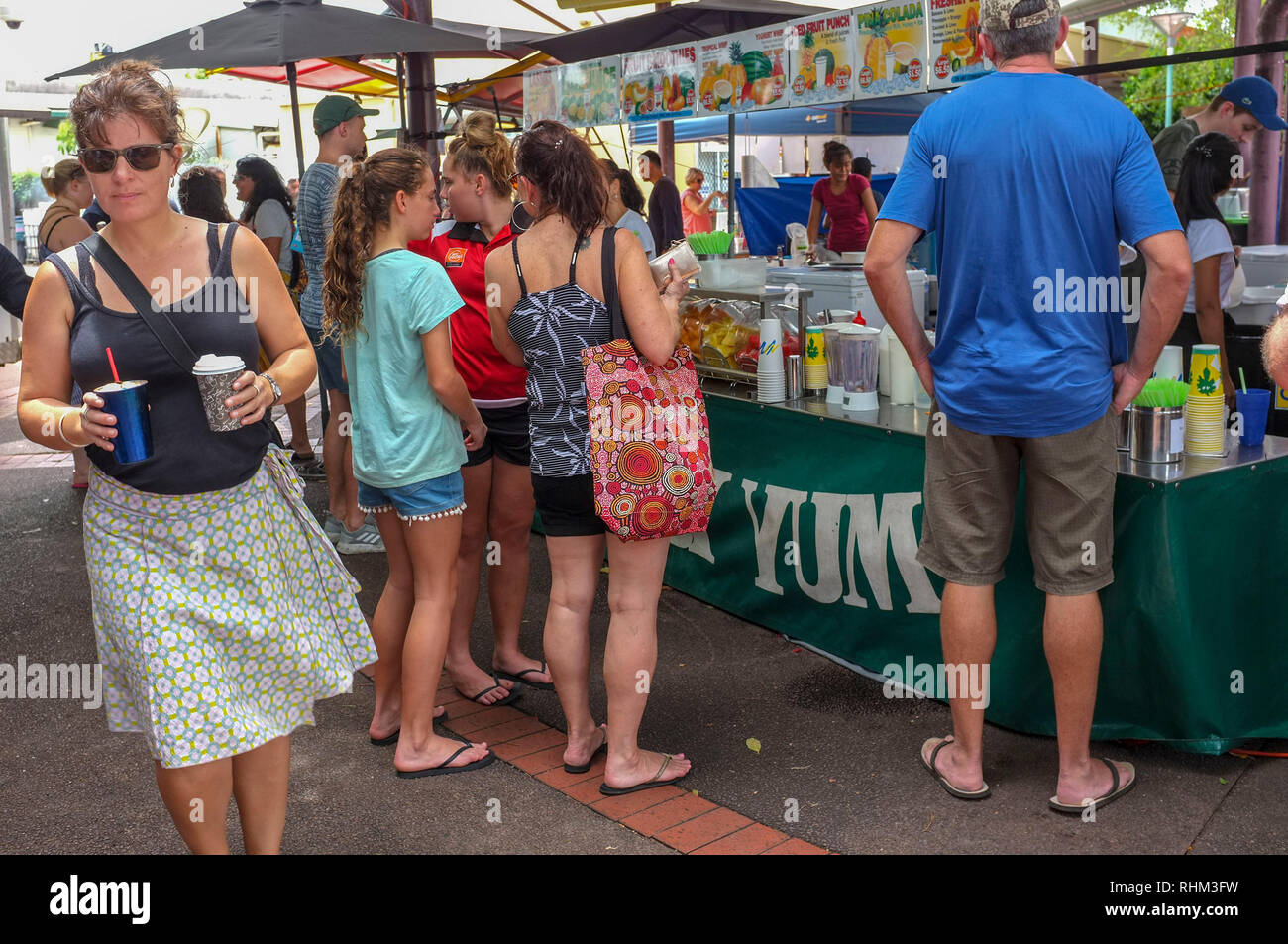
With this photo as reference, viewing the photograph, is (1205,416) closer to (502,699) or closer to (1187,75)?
(502,699)

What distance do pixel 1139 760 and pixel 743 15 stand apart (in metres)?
6.79

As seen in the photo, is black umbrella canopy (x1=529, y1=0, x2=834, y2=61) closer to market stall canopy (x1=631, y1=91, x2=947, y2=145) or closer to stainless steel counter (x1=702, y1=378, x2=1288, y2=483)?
market stall canopy (x1=631, y1=91, x2=947, y2=145)

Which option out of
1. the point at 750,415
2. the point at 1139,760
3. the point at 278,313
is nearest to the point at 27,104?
the point at 750,415

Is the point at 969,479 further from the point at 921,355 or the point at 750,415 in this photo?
the point at 750,415

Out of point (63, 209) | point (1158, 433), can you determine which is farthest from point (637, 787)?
point (63, 209)

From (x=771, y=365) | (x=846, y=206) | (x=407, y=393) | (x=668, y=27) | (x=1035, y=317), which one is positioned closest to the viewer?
(x=1035, y=317)

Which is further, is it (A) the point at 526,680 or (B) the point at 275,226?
(B) the point at 275,226

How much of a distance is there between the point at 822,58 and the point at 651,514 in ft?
11.0

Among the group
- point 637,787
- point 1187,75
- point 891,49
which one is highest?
point 1187,75

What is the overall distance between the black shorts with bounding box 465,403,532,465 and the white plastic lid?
1.74 m

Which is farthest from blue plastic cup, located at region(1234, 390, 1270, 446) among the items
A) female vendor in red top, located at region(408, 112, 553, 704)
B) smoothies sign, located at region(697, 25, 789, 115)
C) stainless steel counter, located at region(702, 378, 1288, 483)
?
smoothies sign, located at region(697, 25, 789, 115)

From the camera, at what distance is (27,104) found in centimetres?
1266

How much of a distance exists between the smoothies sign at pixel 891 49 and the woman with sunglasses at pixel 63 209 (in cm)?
406

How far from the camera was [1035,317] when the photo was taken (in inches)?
118
